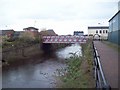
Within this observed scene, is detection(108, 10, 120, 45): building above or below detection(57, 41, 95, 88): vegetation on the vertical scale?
above

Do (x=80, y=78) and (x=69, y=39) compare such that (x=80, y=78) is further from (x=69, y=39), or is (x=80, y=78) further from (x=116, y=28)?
(x=69, y=39)

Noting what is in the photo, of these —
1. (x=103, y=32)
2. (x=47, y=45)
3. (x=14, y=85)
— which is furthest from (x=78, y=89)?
(x=103, y=32)

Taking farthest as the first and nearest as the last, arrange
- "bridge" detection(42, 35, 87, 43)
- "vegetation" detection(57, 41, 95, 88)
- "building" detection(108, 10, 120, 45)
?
"bridge" detection(42, 35, 87, 43) → "building" detection(108, 10, 120, 45) → "vegetation" detection(57, 41, 95, 88)

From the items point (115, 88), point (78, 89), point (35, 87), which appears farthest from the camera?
point (35, 87)

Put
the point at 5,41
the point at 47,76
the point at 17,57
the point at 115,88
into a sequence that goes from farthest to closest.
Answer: the point at 5,41 → the point at 17,57 → the point at 47,76 → the point at 115,88

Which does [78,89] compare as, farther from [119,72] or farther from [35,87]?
[35,87]

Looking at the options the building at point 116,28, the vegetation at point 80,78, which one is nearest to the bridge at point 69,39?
the building at point 116,28

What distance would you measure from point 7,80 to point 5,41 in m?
19.6

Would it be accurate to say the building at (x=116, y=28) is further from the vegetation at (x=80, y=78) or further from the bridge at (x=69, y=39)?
the vegetation at (x=80, y=78)

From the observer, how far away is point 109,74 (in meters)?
7.78

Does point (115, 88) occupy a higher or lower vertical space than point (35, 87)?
higher

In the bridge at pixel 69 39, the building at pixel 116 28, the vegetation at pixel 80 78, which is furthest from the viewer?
the bridge at pixel 69 39

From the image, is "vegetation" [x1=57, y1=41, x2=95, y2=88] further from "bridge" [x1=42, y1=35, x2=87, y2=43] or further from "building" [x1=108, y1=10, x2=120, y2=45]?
"bridge" [x1=42, y1=35, x2=87, y2=43]

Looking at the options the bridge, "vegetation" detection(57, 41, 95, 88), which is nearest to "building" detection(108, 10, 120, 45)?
the bridge
